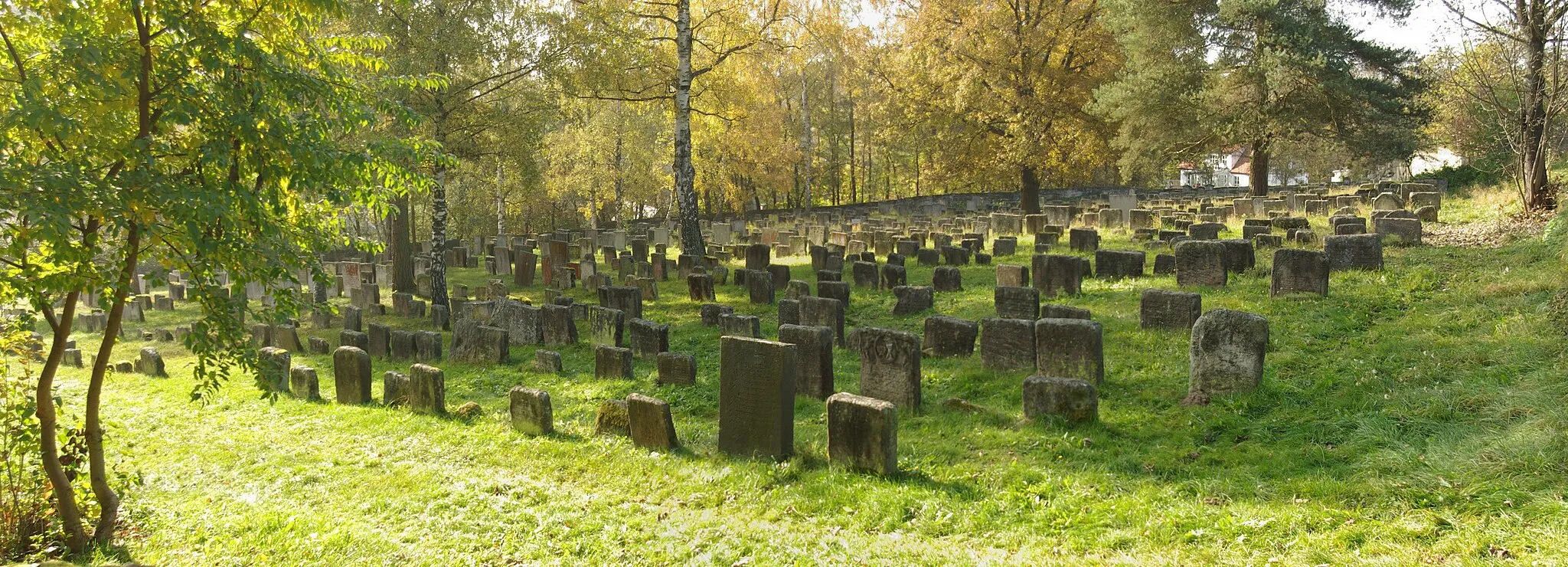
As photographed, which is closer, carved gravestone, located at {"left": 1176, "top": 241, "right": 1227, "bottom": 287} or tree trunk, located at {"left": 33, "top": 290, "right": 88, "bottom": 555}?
tree trunk, located at {"left": 33, "top": 290, "right": 88, "bottom": 555}

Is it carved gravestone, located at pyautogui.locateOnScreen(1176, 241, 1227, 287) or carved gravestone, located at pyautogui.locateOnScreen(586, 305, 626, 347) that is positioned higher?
carved gravestone, located at pyautogui.locateOnScreen(1176, 241, 1227, 287)

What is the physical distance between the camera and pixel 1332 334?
9.12 m

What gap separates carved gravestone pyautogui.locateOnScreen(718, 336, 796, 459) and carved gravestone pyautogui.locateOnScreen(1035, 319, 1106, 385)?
2.72m

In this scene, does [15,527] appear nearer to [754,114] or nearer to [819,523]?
[819,523]

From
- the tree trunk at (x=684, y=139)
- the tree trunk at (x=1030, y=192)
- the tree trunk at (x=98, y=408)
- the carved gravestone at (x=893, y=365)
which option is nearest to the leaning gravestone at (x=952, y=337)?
the carved gravestone at (x=893, y=365)

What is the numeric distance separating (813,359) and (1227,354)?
3.73 metres

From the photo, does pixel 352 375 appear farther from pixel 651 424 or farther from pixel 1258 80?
pixel 1258 80

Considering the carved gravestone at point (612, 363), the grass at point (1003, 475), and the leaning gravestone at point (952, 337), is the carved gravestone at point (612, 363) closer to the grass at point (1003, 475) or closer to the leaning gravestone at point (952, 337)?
the grass at point (1003, 475)

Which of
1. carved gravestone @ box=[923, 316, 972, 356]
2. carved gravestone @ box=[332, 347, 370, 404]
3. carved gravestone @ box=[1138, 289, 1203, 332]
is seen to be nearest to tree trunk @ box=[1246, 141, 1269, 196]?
carved gravestone @ box=[1138, 289, 1203, 332]

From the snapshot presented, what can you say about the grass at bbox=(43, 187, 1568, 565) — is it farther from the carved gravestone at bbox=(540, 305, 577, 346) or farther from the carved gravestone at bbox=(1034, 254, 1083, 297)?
the carved gravestone at bbox=(540, 305, 577, 346)

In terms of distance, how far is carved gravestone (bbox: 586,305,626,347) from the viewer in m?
12.7

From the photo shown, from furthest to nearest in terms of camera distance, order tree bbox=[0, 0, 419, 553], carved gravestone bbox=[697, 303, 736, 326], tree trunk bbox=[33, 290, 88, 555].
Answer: carved gravestone bbox=[697, 303, 736, 326], tree trunk bbox=[33, 290, 88, 555], tree bbox=[0, 0, 419, 553]

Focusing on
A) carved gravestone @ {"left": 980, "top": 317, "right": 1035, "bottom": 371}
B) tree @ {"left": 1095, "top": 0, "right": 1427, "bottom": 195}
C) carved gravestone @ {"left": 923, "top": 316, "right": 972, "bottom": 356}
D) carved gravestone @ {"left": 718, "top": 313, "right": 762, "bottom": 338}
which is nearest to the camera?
carved gravestone @ {"left": 980, "top": 317, "right": 1035, "bottom": 371}

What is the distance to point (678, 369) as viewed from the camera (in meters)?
10.1
